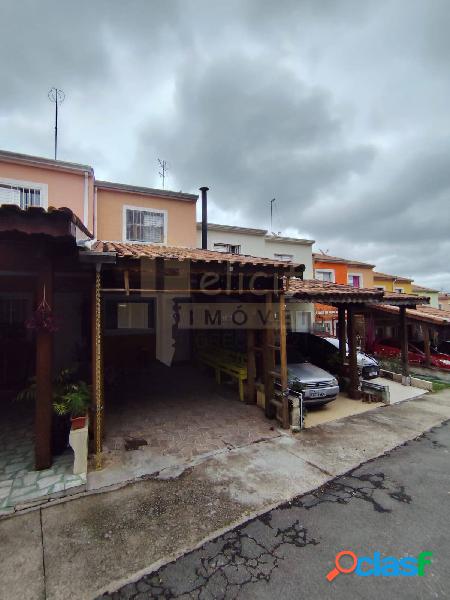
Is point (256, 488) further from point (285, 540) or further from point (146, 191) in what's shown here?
point (146, 191)

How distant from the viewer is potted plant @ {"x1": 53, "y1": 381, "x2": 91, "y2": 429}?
456cm

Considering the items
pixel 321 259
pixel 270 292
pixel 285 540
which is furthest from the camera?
pixel 321 259

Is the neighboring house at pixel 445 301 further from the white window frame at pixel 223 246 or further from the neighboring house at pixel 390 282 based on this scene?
the white window frame at pixel 223 246

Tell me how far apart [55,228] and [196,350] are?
8.84 metres

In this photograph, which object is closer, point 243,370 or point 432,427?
point 432,427

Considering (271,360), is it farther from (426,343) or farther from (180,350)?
(426,343)

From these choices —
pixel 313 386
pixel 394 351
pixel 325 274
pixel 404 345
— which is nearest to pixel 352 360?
pixel 313 386

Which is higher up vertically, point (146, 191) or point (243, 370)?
point (146, 191)

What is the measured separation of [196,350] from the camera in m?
11.9

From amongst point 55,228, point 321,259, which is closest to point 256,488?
point 55,228

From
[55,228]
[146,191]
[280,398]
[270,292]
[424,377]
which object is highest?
[146,191]

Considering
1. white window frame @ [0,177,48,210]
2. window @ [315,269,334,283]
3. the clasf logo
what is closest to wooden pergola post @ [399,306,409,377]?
the clasf logo

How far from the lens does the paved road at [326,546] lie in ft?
8.72

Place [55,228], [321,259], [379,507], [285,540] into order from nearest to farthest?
[285,540] < [55,228] < [379,507] < [321,259]
